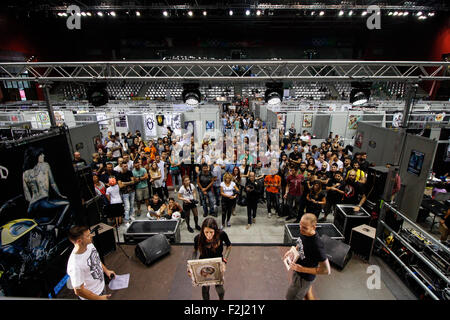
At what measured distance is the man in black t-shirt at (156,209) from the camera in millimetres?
5355

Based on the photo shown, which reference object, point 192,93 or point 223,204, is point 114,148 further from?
point 223,204

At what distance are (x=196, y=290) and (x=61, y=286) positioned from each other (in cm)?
246

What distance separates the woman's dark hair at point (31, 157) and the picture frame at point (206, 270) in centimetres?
310

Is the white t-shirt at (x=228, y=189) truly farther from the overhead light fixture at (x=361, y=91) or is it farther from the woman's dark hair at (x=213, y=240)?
the overhead light fixture at (x=361, y=91)

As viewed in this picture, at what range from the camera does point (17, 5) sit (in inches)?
691

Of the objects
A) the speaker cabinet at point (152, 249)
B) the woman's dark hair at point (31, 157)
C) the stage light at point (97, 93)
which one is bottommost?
the speaker cabinet at point (152, 249)

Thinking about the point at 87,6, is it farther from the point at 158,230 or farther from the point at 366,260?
the point at 366,260

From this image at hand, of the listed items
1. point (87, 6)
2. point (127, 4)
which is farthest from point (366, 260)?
point (87, 6)

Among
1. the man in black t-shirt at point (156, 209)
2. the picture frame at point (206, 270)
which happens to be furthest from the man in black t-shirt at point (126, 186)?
the picture frame at point (206, 270)

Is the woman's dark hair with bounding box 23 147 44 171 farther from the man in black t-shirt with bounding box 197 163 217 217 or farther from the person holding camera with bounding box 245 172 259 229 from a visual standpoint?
the person holding camera with bounding box 245 172 259 229

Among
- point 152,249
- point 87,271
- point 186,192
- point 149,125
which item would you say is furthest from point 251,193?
point 149,125

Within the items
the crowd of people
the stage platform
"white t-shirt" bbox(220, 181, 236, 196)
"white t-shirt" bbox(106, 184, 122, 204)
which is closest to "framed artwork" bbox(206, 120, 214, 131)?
the crowd of people

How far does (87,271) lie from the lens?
8.15ft

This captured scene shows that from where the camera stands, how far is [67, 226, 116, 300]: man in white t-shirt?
235 centimetres
